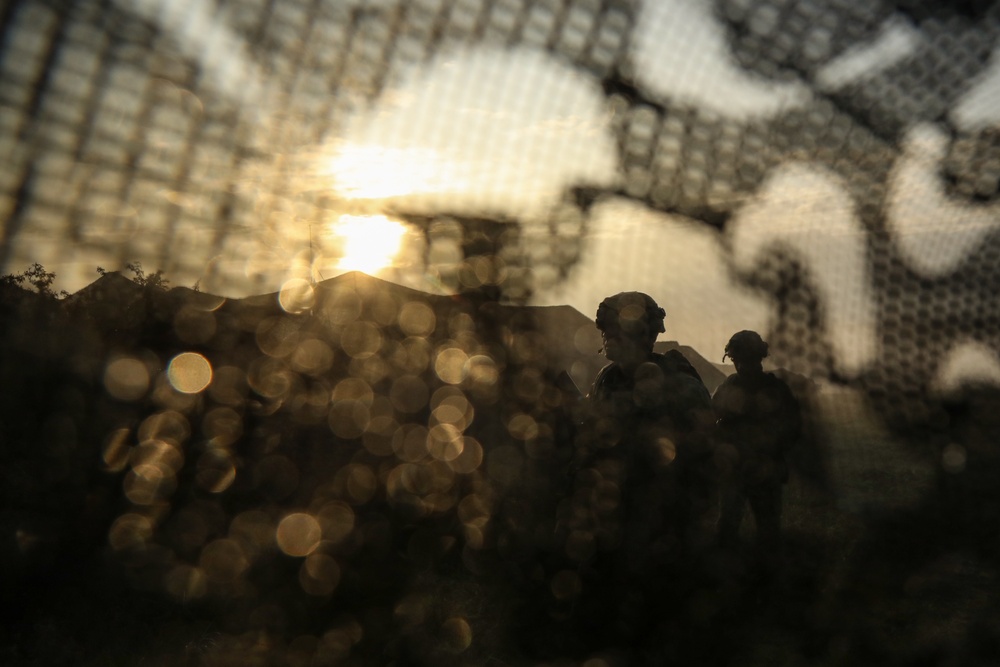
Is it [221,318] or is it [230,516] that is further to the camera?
[221,318]

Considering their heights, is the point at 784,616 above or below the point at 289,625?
above

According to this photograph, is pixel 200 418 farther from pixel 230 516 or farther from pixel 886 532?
pixel 886 532

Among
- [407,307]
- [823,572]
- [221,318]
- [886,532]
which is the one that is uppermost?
[407,307]

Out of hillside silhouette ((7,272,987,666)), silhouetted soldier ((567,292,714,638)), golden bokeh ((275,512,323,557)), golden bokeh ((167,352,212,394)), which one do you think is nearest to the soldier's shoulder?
silhouetted soldier ((567,292,714,638))

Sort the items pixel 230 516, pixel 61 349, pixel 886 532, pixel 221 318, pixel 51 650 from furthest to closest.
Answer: pixel 886 532
pixel 221 318
pixel 230 516
pixel 61 349
pixel 51 650

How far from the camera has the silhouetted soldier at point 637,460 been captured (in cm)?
372

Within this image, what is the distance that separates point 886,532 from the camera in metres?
5.46

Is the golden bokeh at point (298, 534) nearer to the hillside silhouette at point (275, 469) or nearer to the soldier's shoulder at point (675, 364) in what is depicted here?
the hillside silhouette at point (275, 469)

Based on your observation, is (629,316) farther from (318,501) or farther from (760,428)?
(318,501)

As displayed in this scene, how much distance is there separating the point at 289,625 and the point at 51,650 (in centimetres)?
94

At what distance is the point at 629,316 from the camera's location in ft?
12.6

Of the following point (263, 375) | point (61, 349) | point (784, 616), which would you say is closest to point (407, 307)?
point (263, 375)

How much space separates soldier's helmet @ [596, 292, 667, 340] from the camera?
3.82 meters

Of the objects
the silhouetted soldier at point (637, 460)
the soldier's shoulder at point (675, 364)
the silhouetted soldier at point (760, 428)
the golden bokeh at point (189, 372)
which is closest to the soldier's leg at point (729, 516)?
the silhouetted soldier at point (760, 428)
